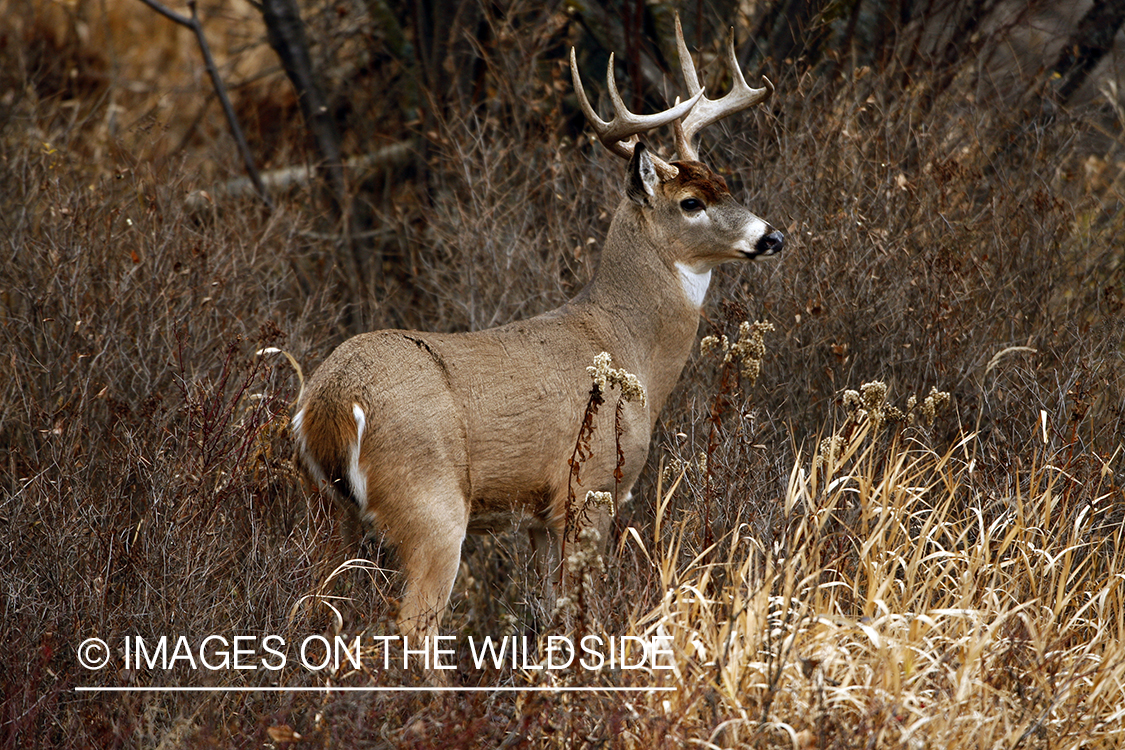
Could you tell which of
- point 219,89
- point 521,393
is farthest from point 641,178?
point 219,89

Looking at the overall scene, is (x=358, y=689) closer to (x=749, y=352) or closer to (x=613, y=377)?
(x=613, y=377)

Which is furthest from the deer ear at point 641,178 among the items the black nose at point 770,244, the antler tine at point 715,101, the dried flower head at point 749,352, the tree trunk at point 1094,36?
the tree trunk at point 1094,36

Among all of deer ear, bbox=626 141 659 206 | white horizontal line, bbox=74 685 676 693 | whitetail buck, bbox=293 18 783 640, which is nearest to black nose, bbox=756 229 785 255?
whitetail buck, bbox=293 18 783 640

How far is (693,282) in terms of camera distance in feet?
18.8

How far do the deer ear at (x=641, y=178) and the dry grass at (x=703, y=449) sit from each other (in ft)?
2.28

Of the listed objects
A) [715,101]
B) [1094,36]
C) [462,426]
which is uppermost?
[715,101]

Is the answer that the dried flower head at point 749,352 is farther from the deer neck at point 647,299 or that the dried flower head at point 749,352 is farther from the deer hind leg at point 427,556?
the deer hind leg at point 427,556

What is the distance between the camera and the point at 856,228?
21.8 feet

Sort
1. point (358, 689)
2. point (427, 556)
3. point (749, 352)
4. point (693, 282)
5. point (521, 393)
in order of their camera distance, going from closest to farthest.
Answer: point (358, 689), point (749, 352), point (427, 556), point (521, 393), point (693, 282)

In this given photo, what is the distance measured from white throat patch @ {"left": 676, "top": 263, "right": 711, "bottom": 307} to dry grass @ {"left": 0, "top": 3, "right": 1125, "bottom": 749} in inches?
11.7

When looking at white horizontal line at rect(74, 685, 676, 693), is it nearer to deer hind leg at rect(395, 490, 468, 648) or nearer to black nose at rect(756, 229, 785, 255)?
deer hind leg at rect(395, 490, 468, 648)

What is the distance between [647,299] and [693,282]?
284mm

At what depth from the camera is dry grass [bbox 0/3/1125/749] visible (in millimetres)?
3906

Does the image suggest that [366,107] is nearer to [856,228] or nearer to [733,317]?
[856,228]
